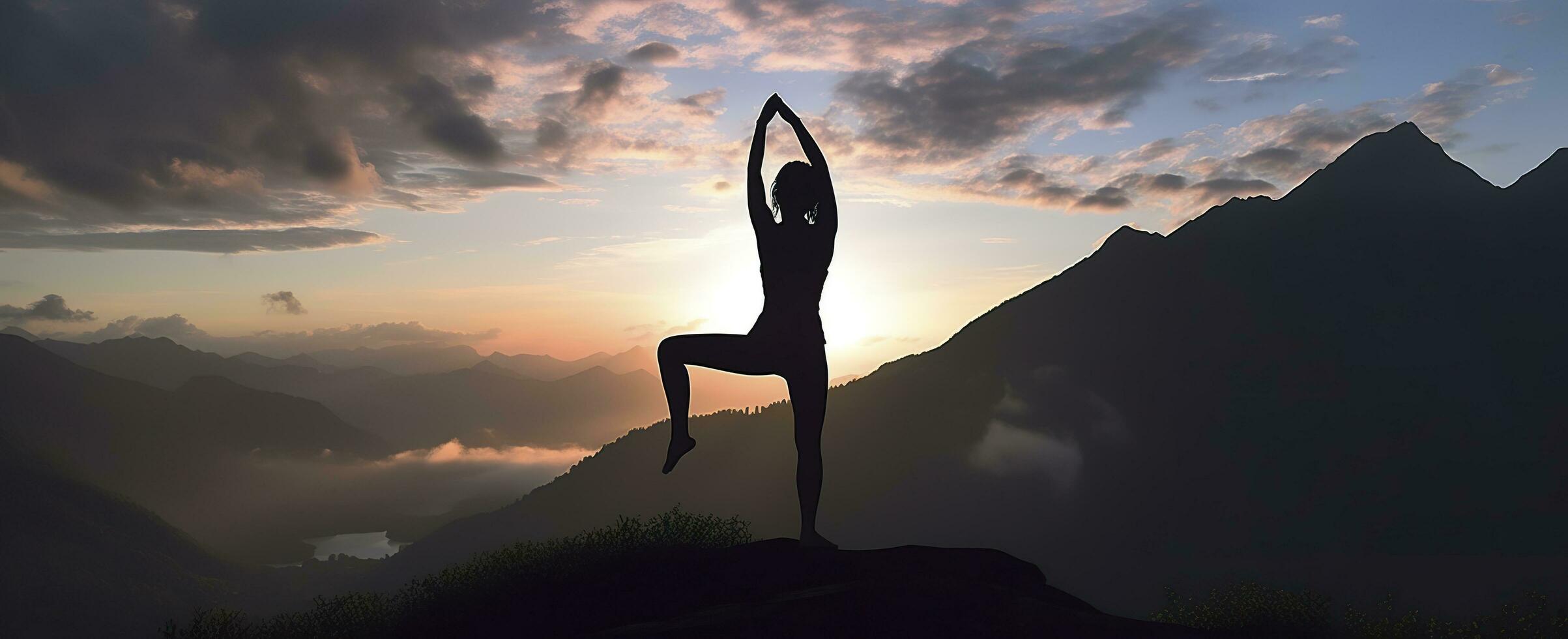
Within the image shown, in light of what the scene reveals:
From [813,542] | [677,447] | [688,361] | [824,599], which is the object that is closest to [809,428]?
[813,542]

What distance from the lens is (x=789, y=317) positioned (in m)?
9.34

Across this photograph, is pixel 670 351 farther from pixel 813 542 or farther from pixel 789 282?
pixel 813 542

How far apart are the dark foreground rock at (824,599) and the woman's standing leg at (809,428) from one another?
1.38 feet

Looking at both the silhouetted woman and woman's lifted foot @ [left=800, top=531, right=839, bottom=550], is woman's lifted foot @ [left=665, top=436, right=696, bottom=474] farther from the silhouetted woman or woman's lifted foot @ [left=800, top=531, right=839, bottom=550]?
woman's lifted foot @ [left=800, top=531, right=839, bottom=550]

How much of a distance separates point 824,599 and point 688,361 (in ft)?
11.4

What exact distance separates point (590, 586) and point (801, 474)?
280 centimetres

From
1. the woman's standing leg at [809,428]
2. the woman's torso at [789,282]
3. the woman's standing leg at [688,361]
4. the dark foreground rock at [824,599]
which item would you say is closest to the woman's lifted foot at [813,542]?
the woman's standing leg at [809,428]

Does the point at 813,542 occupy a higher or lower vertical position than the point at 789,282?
lower

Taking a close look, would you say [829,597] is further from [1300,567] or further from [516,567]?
[1300,567]

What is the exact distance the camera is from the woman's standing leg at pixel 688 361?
879 cm

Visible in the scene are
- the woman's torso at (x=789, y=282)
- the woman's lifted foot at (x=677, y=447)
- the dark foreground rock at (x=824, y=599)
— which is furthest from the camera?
the woman's torso at (x=789, y=282)

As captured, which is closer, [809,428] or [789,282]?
[789,282]

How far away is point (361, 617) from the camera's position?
401 inches

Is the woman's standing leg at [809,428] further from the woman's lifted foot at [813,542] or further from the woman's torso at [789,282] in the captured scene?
the woman's torso at [789,282]
